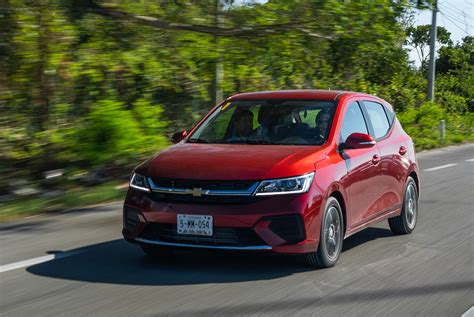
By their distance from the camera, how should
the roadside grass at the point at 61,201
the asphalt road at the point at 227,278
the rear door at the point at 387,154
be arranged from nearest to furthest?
the asphalt road at the point at 227,278 < the rear door at the point at 387,154 < the roadside grass at the point at 61,201

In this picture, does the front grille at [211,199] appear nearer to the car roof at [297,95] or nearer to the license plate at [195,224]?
the license plate at [195,224]

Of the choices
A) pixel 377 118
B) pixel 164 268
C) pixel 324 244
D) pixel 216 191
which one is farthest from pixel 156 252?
pixel 377 118

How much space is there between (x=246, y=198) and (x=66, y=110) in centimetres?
730

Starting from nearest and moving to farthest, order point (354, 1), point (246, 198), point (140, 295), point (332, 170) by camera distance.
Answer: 1. point (140, 295)
2. point (246, 198)
3. point (332, 170)
4. point (354, 1)

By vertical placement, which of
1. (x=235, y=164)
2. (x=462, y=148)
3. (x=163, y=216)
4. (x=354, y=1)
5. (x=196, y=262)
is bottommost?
(x=462, y=148)

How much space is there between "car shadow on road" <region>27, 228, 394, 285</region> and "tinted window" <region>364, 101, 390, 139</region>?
202 centimetres

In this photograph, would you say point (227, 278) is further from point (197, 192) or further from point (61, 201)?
point (61, 201)

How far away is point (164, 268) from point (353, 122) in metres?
2.42

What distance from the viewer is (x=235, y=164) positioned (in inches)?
259

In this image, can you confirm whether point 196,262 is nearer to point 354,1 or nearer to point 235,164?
point 235,164

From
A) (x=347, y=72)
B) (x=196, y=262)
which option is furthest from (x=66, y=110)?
(x=347, y=72)

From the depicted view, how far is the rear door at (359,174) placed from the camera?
24.1 feet

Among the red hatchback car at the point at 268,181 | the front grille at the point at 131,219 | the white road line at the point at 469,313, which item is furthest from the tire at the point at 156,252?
the white road line at the point at 469,313

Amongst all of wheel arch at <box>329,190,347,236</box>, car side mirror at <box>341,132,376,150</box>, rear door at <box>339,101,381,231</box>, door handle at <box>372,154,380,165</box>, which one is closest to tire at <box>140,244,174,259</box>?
wheel arch at <box>329,190,347,236</box>
